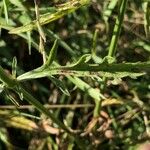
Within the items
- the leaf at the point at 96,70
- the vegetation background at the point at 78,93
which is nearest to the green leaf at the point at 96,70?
the leaf at the point at 96,70

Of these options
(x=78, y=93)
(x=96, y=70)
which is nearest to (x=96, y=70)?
(x=96, y=70)

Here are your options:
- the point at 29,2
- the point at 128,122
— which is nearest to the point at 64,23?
the point at 29,2

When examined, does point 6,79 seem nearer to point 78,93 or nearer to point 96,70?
point 96,70

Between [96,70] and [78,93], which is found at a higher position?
[96,70]

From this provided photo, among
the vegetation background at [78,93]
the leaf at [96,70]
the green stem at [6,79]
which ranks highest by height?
the green stem at [6,79]

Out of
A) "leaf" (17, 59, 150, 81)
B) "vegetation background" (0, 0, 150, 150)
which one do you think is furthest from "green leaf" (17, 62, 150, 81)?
"vegetation background" (0, 0, 150, 150)

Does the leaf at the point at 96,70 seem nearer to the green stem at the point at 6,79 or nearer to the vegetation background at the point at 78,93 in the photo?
the green stem at the point at 6,79

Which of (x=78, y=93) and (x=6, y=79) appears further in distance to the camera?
(x=78, y=93)

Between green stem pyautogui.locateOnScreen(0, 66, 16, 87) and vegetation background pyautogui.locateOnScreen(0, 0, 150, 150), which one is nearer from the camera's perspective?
green stem pyautogui.locateOnScreen(0, 66, 16, 87)

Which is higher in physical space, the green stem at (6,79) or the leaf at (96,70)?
the green stem at (6,79)

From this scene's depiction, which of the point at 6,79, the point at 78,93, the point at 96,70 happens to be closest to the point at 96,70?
the point at 96,70

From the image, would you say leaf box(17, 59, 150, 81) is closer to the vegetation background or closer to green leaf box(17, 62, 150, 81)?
green leaf box(17, 62, 150, 81)
